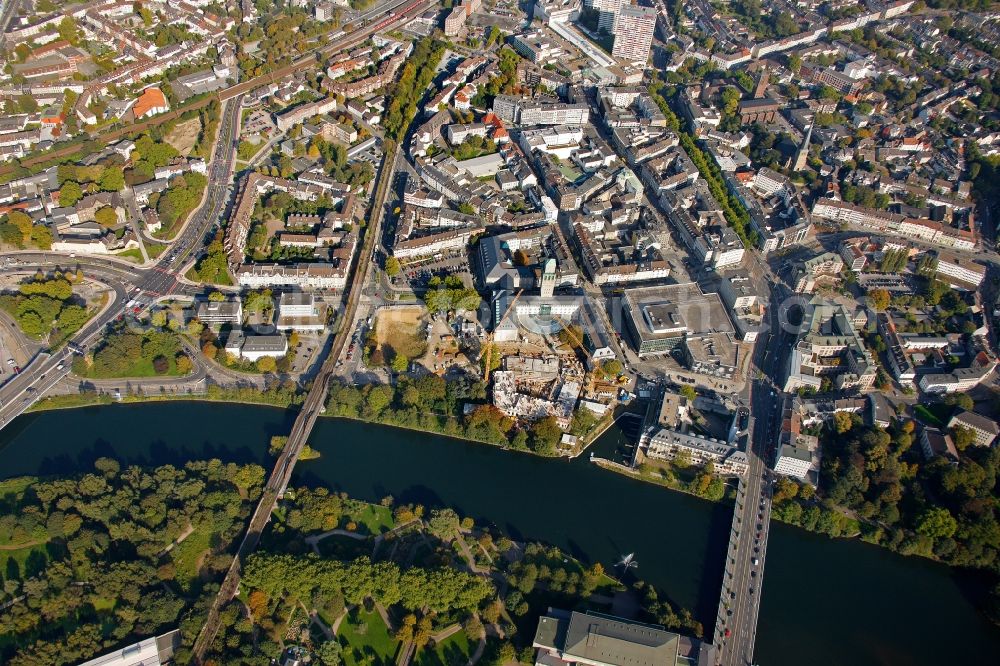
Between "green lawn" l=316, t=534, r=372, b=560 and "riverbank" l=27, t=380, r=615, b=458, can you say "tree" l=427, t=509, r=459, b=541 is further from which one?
"riverbank" l=27, t=380, r=615, b=458

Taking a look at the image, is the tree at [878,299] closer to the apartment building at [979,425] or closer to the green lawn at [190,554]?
the apartment building at [979,425]

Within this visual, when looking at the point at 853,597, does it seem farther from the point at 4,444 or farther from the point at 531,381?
the point at 4,444

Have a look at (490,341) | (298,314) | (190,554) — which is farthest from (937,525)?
(298,314)

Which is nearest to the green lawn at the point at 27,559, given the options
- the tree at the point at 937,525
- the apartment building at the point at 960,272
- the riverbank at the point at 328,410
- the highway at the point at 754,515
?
the riverbank at the point at 328,410

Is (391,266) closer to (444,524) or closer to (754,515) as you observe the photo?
(444,524)

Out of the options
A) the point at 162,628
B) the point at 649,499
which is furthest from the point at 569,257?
the point at 162,628

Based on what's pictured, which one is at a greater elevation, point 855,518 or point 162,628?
point 855,518
